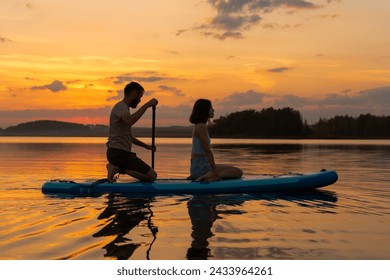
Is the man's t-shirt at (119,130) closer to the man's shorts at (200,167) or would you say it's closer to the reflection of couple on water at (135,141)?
the reflection of couple on water at (135,141)

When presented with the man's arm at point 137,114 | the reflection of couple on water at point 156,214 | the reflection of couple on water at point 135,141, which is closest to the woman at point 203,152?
the reflection of couple on water at point 135,141

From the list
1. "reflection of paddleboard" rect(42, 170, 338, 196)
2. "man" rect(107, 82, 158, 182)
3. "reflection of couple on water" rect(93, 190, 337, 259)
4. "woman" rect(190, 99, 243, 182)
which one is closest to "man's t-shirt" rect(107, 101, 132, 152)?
"man" rect(107, 82, 158, 182)

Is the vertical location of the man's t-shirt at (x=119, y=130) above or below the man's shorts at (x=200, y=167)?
above

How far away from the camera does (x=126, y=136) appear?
348 inches

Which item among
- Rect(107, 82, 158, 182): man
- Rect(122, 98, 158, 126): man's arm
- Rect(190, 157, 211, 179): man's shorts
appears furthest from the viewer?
Rect(190, 157, 211, 179): man's shorts

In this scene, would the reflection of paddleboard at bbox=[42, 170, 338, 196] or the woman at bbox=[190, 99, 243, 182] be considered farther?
the reflection of paddleboard at bbox=[42, 170, 338, 196]

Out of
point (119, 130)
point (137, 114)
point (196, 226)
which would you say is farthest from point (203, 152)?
point (196, 226)

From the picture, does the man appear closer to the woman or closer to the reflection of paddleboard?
the reflection of paddleboard

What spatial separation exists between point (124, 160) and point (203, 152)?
5.20 feet

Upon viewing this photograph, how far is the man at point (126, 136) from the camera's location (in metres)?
8.50

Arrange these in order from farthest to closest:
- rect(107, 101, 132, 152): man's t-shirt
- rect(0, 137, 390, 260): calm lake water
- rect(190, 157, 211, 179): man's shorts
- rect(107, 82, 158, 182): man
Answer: rect(190, 157, 211, 179): man's shorts, rect(107, 101, 132, 152): man's t-shirt, rect(107, 82, 158, 182): man, rect(0, 137, 390, 260): calm lake water

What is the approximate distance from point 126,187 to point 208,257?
14.9 feet

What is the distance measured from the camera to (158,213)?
7.06 metres

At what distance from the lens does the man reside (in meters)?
8.50
